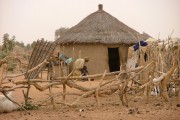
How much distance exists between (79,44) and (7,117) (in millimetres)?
10314

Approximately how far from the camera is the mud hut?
50.2 feet

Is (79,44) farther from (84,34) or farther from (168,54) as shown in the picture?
(168,54)

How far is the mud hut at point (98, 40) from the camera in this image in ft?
50.2

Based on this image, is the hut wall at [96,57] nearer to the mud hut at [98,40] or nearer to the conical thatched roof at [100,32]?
the mud hut at [98,40]

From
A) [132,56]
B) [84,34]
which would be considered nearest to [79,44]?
[84,34]

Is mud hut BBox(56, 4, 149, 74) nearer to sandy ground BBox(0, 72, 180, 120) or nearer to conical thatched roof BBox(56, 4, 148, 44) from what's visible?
conical thatched roof BBox(56, 4, 148, 44)

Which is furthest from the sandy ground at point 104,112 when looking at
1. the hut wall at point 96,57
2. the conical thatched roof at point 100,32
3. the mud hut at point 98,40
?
the conical thatched roof at point 100,32

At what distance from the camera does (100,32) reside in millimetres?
→ 15773

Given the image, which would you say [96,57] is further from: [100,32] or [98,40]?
[100,32]

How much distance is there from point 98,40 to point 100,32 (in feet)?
2.70

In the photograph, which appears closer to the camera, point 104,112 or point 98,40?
point 104,112

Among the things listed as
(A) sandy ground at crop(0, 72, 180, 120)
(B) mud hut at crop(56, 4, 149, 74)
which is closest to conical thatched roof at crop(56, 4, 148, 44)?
(B) mud hut at crop(56, 4, 149, 74)

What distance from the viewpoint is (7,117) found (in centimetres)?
552

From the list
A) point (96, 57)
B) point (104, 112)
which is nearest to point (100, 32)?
point (96, 57)
